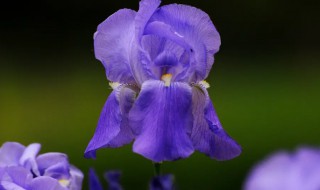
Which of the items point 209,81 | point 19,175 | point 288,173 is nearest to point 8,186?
point 19,175

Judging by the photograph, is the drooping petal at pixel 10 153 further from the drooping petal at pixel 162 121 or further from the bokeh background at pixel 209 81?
the bokeh background at pixel 209 81

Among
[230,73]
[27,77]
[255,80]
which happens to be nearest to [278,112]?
[255,80]

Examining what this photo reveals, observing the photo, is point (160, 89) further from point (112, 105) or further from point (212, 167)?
point (212, 167)

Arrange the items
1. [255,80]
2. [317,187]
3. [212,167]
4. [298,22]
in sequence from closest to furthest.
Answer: [317,187] < [212,167] < [255,80] < [298,22]

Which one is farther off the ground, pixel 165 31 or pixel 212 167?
pixel 165 31

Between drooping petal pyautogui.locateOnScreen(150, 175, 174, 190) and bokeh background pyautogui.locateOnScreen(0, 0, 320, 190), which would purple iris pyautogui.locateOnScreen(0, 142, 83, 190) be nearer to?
drooping petal pyautogui.locateOnScreen(150, 175, 174, 190)

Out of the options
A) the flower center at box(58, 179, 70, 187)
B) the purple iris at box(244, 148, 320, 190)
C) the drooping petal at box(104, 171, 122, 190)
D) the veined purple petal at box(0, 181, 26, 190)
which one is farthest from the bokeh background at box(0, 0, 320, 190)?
the veined purple petal at box(0, 181, 26, 190)

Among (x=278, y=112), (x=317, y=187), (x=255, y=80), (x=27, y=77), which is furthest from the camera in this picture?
(x=27, y=77)

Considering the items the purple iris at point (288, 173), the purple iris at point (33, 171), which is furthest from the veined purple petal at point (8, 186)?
the purple iris at point (288, 173)
